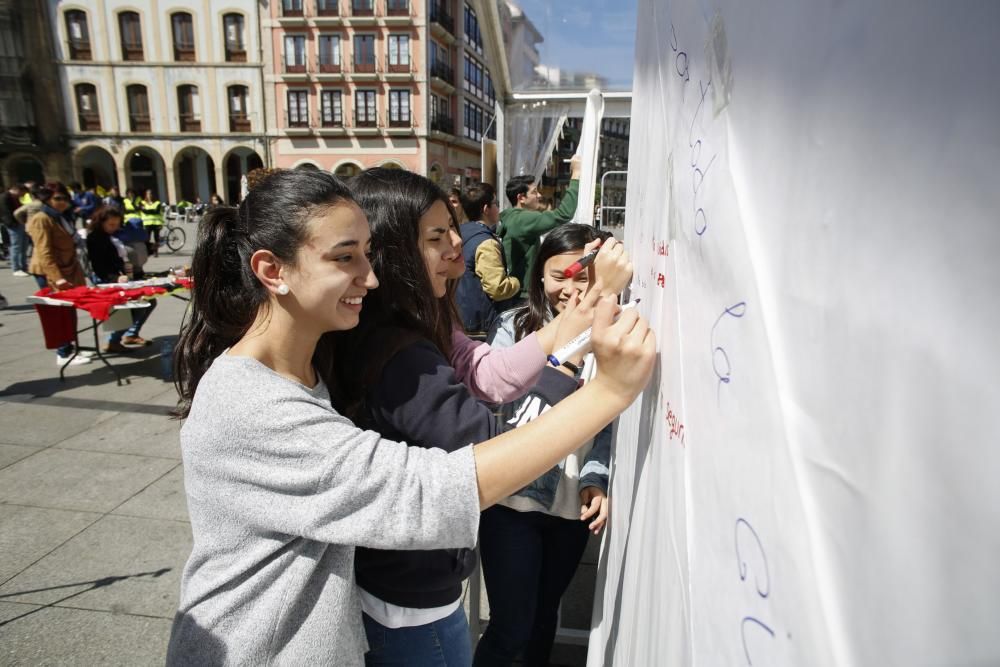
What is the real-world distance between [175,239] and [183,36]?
1978cm

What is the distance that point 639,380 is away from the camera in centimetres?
87

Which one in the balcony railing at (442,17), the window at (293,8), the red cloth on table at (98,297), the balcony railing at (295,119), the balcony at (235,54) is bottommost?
the red cloth on table at (98,297)

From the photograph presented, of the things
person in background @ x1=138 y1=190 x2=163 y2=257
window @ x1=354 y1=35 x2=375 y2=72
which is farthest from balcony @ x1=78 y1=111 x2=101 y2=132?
person in background @ x1=138 y1=190 x2=163 y2=257

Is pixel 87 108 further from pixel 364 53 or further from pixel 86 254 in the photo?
pixel 86 254

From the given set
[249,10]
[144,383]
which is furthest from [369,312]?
[249,10]

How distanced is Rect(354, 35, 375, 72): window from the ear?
110 feet

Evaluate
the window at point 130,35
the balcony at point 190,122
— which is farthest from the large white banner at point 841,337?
the window at point 130,35

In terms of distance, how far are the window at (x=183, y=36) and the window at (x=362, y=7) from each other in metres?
7.79

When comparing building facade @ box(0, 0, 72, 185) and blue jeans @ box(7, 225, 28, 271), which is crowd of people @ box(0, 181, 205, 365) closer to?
blue jeans @ box(7, 225, 28, 271)

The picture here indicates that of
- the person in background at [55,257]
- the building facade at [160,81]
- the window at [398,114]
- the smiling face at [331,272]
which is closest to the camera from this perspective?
the smiling face at [331,272]

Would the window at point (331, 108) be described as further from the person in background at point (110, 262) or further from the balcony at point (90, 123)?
the person in background at point (110, 262)

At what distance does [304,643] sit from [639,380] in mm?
703

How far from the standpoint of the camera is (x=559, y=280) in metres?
2.01

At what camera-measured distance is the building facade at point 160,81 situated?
29.4 meters
